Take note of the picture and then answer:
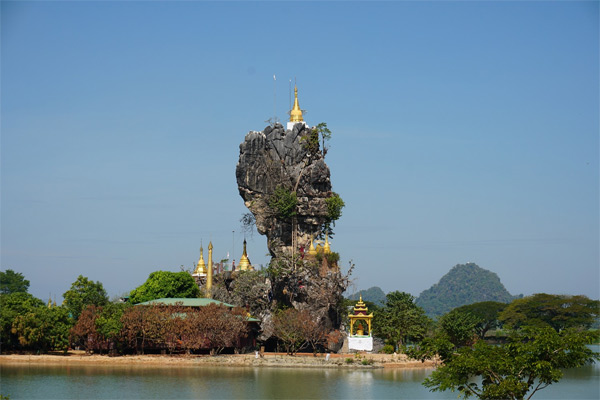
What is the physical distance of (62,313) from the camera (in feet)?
171

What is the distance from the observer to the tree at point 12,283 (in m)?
86.1

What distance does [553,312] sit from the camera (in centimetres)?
6994

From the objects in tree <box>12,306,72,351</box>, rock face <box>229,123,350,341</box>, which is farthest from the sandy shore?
rock face <box>229,123,350,341</box>

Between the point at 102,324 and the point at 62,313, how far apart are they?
3.03m

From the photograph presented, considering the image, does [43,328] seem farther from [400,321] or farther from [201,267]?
[400,321]

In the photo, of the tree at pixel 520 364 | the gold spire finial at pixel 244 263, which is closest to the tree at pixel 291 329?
the gold spire finial at pixel 244 263

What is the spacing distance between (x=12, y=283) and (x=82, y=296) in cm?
3220

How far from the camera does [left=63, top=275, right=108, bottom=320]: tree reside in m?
57.5

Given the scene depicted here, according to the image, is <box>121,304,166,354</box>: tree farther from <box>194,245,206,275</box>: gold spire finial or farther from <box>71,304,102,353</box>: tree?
<box>194,245,206,275</box>: gold spire finial

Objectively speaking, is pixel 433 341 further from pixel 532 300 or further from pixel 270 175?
pixel 532 300

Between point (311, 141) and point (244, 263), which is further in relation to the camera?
point (244, 263)

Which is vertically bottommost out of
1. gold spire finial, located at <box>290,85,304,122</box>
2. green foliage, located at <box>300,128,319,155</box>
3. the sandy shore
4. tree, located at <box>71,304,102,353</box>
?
the sandy shore

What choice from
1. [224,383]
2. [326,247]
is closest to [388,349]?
[326,247]

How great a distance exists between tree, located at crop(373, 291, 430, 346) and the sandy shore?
518 cm
